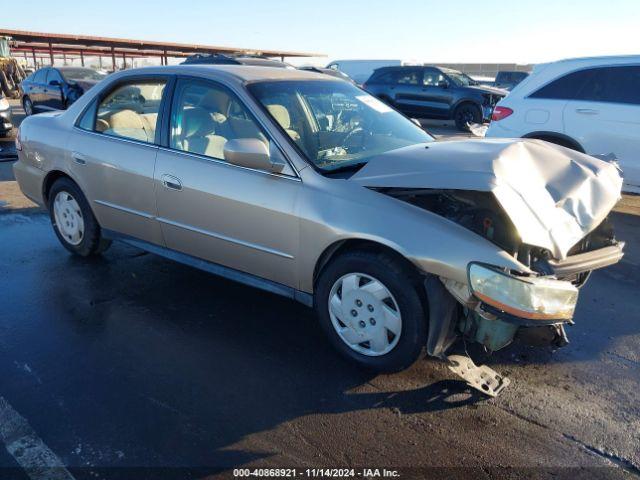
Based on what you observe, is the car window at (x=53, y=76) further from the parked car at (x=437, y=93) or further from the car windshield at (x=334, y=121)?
the car windshield at (x=334, y=121)

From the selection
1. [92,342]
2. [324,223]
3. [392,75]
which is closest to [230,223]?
[324,223]

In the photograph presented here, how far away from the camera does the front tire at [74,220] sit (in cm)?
466

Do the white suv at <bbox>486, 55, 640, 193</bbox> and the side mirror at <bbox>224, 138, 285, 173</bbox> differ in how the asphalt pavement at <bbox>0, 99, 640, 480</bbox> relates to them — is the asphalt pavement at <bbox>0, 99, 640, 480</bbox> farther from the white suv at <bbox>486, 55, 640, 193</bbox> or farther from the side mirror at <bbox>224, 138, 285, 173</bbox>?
the white suv at <bbox>486, 55, 640, 193</bbox>

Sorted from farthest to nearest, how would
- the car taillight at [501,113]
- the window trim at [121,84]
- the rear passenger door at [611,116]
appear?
1. the car taillight at [501,113]
2. the rear passenger door at [611,116]
3. the window trim at [121,84]

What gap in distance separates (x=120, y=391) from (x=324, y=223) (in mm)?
1485

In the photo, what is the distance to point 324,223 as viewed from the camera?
10.2 feet

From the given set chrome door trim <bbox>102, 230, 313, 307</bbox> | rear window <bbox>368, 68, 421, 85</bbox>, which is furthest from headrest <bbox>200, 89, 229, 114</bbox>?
rear window <bbox>368, 68, 421, 85</bbox>

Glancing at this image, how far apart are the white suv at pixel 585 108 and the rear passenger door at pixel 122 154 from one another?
477 centimetres

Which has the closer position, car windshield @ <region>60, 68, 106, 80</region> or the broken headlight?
the broken headlight

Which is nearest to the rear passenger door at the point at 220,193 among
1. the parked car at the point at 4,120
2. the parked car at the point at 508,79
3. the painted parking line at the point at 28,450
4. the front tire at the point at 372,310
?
the front tire at the point at 372,310

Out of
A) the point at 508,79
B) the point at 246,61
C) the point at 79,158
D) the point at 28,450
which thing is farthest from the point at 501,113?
the point at 508,79

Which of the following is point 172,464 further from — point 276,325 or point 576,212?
point 576,212

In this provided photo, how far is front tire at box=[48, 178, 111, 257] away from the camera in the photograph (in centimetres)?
466

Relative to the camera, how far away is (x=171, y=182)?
12.3 feet
